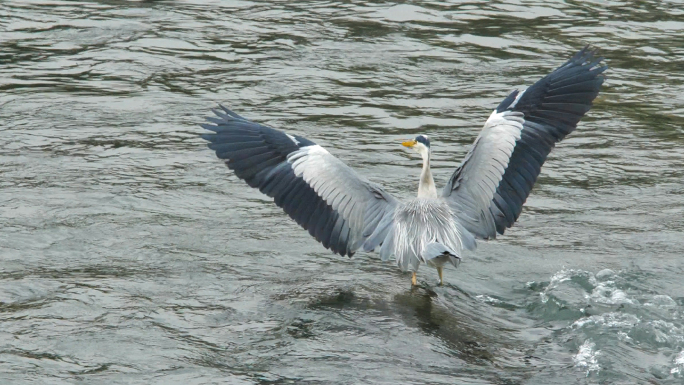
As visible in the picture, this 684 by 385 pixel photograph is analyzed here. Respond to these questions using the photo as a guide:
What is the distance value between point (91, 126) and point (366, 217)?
4153 mm

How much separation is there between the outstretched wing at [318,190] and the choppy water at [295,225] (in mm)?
354

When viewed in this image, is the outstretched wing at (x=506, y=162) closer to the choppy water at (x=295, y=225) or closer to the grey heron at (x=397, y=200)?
the grey heron at (x=397, y=200)

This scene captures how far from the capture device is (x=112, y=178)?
31.9 feet

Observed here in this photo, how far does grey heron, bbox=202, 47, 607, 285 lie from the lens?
7.73 m

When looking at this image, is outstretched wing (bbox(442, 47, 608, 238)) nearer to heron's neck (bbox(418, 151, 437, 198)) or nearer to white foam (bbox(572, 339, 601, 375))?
heron's neck (bbox(418, 151, 437, 198))

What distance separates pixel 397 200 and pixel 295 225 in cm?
126

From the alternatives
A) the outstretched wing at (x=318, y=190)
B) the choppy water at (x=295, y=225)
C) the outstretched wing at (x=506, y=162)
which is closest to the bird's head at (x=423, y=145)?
the outstretched wing at (x=506, y=162)

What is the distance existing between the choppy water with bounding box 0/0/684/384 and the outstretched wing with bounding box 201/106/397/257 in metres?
0.35

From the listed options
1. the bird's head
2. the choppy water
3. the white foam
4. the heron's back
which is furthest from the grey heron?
the white foam

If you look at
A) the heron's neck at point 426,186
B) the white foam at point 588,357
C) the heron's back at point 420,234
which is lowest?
the white foam at point 588,357

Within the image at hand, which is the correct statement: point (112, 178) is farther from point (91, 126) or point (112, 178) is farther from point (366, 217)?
point (366, 217)

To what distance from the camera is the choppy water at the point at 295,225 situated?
6.65m

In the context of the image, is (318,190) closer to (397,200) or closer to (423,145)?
(397,200)

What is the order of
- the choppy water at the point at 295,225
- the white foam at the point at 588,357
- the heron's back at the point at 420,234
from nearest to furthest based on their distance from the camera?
1. the white foam at the point at 588,357
2. the choppy water at the point at 295,225
3. the heron's back at the point at 420,234
